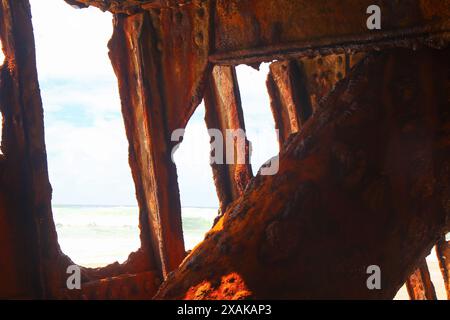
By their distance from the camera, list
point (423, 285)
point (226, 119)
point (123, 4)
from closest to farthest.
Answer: point (123, 4), point (226, 119), point (423, 285)

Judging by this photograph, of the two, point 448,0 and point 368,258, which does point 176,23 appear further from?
point 368,258

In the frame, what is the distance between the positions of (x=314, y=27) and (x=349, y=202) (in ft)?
4.08

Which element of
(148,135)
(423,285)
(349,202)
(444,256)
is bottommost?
(423,285)

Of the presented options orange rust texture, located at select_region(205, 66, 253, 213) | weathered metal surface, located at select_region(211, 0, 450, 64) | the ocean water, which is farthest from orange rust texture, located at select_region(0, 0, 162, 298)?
the ocean water

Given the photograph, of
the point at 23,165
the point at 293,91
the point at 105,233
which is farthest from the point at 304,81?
the point at 105,233

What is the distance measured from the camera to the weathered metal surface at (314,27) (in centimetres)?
291

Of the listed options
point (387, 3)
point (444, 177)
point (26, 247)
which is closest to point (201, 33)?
point (387, 3)

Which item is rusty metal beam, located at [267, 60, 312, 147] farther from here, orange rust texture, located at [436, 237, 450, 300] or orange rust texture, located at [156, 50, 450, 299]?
orange rust texture, located at [156, 50, 450, 299]

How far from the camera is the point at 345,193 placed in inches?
101

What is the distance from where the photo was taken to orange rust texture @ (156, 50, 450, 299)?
2.42 metres

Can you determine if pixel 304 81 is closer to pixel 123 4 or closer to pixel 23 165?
pixel 123 4

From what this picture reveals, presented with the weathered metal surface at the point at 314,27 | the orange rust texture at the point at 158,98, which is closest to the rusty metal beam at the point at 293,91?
the orange rust texture at the point at 158,98

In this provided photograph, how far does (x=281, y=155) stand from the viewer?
110 inches
